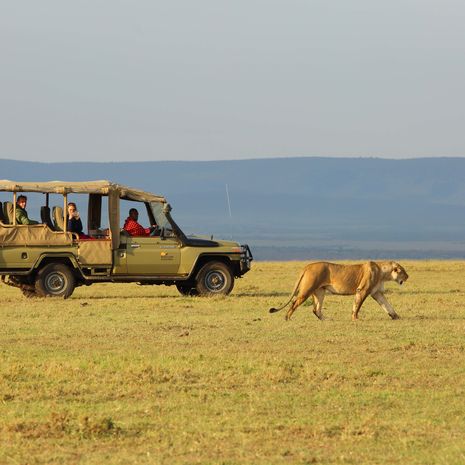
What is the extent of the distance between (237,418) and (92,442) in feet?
4.79

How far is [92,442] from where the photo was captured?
33.1ft

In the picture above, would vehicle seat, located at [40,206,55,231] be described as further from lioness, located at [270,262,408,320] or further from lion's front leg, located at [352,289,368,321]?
lion's front leg, located at [352,289,368,321]

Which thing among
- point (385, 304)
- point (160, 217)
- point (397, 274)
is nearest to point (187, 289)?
point (160, 217)

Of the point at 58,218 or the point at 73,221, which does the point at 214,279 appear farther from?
the point at 58,218

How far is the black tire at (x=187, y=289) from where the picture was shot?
26.6 metres

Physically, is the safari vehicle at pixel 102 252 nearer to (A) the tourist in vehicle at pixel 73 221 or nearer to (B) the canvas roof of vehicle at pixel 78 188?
(B) the canvas roof of vehicle at pixel 78 188

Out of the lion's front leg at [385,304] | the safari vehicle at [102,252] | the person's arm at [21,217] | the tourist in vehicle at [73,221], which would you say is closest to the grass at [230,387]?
the lion's front leg at [385,304]

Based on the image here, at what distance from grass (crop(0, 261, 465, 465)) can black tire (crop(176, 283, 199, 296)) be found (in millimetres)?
4276

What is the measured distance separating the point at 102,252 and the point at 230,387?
12.7 metres

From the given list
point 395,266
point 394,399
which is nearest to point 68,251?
point 395,266

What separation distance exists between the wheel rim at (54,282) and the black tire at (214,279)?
2634 millimetres

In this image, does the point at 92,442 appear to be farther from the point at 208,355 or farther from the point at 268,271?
the point at 268,271

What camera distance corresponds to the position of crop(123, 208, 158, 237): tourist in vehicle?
84.7ft

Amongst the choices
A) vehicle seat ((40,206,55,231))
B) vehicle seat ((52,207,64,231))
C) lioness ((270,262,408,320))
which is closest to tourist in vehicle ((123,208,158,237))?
vehicle seat ((52,207,64,231))
